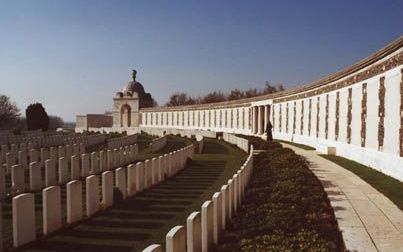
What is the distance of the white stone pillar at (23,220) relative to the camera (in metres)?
6.94

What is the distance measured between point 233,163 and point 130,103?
67068mm

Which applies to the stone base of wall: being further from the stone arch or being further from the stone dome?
the stone dome

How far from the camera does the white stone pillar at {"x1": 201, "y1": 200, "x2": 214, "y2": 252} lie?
6221mm

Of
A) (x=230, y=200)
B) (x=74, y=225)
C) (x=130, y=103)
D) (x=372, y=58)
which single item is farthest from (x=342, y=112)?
(x=130, y=103)

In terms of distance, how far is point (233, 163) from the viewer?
20047 mm

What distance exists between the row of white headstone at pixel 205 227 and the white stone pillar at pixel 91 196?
2.92 meters

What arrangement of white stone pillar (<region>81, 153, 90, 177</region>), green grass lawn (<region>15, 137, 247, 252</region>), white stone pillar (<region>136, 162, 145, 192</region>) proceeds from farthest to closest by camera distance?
white stone pillar (<region>81, 153, 90, 177</region>), white stone pillar (<region>136, 162, 145, 192</region>), green grass lawn (<region>15, 137, 247, 252</region>)

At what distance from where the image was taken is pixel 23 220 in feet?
23.2

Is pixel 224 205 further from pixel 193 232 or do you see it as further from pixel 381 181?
pixel 381 181

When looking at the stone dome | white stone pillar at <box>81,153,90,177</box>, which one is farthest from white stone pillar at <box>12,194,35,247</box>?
the stone dome

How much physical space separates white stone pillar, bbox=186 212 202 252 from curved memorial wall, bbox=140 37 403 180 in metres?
9.96

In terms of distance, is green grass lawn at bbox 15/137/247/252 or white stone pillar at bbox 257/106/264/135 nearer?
green grass lawn at bbox 15/137/247/252

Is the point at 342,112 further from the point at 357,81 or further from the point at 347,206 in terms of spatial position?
the point at 347,206

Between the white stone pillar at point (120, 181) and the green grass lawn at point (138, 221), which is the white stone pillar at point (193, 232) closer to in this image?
the green grass lawn at point (138, 221)
